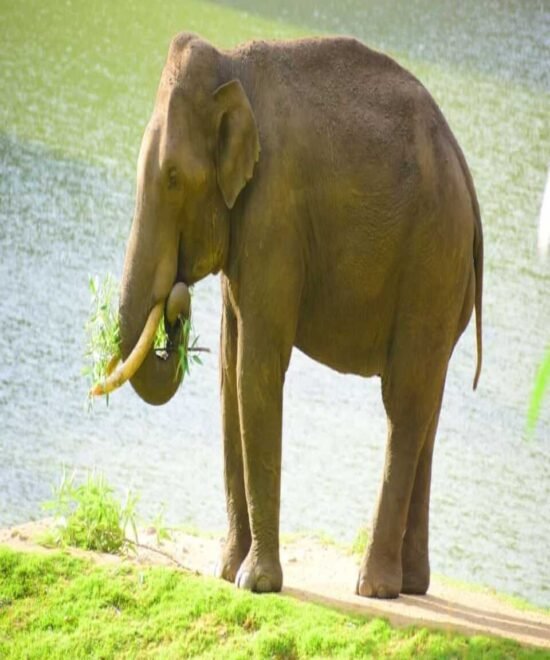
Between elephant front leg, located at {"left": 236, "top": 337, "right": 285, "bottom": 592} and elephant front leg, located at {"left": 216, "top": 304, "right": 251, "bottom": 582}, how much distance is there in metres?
0.16

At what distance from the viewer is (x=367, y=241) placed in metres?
4.94

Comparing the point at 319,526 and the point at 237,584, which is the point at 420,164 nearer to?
the point at 237,584

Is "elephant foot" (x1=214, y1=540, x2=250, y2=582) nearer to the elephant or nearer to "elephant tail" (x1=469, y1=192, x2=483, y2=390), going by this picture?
the elephant

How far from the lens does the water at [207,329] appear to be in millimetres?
6836


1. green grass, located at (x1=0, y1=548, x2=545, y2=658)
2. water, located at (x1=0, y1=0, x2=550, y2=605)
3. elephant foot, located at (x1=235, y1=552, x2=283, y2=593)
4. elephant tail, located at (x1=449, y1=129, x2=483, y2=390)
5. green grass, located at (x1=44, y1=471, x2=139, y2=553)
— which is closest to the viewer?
green grass, located at (x1=0, y1=548, x2=545, y2=658)

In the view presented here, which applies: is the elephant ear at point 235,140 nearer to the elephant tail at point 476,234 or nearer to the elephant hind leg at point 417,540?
the elephant tail at point 476,234

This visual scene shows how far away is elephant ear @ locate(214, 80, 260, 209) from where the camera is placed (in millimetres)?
4844

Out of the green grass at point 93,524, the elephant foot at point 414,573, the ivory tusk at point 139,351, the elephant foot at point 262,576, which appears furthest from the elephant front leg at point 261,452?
the green grass at point 93,524

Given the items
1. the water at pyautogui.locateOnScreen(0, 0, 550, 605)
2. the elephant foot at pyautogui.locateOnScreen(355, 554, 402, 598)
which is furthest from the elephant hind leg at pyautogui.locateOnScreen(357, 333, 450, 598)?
the water at pyautogui.locateOnScreen(0, 0, 550, 605)

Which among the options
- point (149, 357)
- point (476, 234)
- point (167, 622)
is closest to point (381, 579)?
point (167, 622)

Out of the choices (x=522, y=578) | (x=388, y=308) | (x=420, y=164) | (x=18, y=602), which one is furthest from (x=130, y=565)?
(x=522, y=578)

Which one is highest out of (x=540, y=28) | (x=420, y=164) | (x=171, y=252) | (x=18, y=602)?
(x=540, y=28)

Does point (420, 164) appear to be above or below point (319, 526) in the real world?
above

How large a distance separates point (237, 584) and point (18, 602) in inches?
22.1
